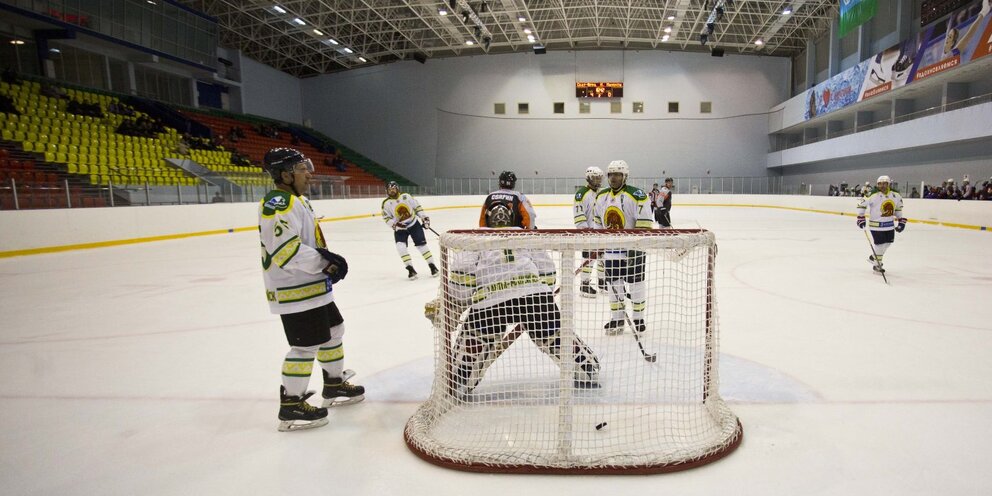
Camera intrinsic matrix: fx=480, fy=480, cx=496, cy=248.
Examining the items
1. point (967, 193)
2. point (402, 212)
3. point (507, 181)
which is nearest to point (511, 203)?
Result: point (507, 181)

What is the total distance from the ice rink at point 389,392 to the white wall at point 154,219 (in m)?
3.51

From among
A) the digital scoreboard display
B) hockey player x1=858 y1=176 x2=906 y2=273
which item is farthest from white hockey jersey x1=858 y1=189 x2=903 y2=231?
the digital scoreboard display

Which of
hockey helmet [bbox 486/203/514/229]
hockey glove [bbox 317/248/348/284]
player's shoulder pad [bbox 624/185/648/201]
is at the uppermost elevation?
player's shoulder pad [bbox 624/185/648/201]

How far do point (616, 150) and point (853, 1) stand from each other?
12696mm

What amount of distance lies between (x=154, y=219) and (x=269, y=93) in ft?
64.2

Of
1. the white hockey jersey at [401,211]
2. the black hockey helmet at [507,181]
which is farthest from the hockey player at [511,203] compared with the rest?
the white hockey jersey at [401,211]

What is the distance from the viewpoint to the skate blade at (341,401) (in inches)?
103

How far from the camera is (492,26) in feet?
79.4

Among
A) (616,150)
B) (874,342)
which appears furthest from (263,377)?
(616,150)

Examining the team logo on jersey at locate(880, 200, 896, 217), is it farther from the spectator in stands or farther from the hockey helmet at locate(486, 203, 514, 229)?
the spectator in stands

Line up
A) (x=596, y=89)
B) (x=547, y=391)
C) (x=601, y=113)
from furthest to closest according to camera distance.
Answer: (x=601, y=113)
(x=596, y=89)
(x=547, y=391)

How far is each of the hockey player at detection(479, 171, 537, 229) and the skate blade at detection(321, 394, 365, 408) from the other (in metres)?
1.19

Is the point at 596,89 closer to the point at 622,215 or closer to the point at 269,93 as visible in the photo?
the point at 269,93

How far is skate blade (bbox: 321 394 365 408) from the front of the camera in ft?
8.56
